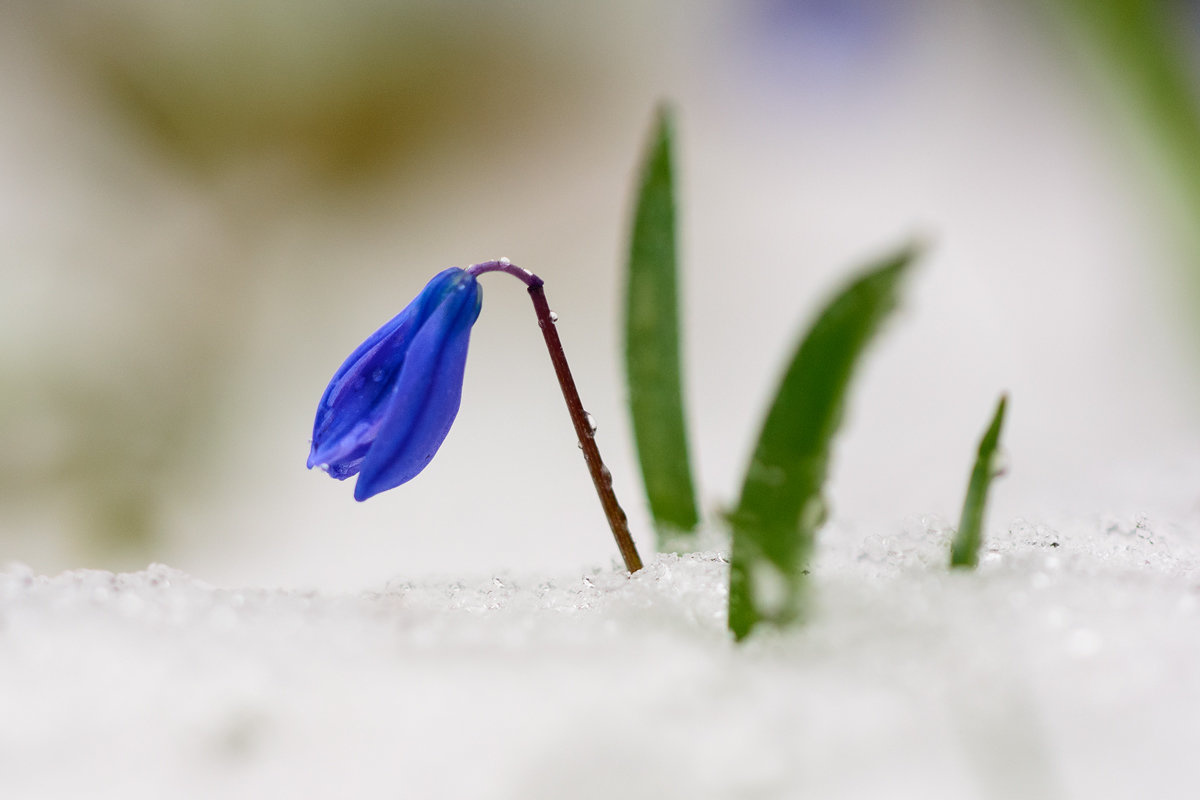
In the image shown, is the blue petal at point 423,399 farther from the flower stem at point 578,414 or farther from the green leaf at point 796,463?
the green leaf at point 796,463

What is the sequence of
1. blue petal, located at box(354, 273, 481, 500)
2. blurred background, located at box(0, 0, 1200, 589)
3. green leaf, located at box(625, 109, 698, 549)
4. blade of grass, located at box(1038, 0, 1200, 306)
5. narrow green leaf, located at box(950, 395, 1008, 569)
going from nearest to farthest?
narrow green leaf, located at box(950, 395, 1008, 569), blue petal, located at box(354, 273, 481, 500), green leaf, located at box(625, 109, 698, 549), blade of grass, located at box(1038, 0, 1200, 306), blurred background, located at box(0, 0, 1200, 589)

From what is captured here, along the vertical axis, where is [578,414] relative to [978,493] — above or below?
above

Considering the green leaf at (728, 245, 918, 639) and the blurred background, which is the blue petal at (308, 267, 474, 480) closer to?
the green leaf at (728, 245, 918, 639)

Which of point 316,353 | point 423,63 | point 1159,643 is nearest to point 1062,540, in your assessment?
point 1159,643

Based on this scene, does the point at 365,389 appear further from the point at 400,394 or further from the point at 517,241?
the point at 517,241

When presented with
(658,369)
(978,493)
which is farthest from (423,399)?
(978,493)

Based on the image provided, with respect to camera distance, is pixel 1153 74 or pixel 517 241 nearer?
pixel 1153 74

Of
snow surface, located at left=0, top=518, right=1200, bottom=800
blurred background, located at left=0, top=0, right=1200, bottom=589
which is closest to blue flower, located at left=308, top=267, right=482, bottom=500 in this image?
snow surface, located at left=0, top=518, right=1200, bottom=800
